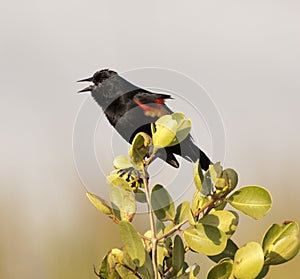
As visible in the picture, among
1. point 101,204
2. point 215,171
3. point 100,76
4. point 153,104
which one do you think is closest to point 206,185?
point 215,171

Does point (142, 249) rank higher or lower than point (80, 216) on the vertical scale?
lower

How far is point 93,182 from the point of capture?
91 cm

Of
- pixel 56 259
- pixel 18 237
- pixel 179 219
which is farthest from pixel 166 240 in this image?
pixel 18 237

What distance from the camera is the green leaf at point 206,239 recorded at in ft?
2.78

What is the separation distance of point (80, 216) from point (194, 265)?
12.6 ft

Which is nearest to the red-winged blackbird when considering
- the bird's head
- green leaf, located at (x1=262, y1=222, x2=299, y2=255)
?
the bird's head

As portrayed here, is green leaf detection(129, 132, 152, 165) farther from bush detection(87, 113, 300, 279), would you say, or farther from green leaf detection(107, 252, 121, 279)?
green leaf detection(107, 252, 121, 279)

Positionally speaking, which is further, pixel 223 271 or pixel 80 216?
pixel 80 216

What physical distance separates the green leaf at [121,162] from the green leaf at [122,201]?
2cm

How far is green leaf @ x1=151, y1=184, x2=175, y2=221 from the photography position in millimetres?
926

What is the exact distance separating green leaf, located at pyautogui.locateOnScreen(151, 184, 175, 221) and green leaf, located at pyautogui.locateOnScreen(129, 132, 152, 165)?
4 centimetres

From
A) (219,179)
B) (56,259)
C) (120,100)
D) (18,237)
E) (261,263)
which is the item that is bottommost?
(261,263)

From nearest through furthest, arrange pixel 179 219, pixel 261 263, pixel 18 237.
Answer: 1. pixel 261 263
2. pixel 179 219
3. pixel 18 237

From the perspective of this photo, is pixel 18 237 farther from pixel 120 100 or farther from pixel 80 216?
pixel 120 100
